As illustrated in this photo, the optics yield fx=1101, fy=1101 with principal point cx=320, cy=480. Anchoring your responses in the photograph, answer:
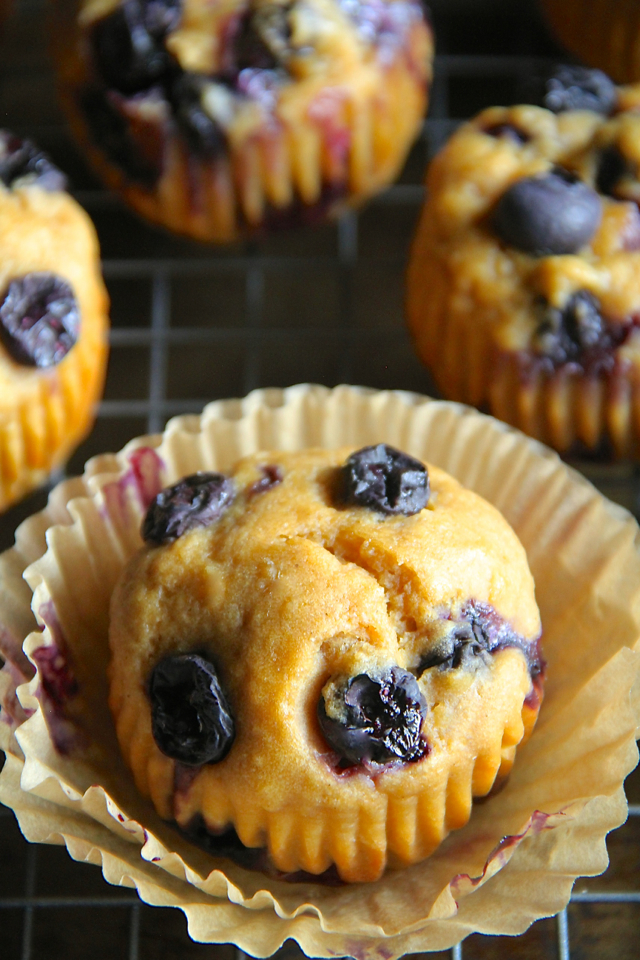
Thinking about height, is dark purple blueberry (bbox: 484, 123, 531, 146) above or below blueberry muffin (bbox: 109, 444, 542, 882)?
above

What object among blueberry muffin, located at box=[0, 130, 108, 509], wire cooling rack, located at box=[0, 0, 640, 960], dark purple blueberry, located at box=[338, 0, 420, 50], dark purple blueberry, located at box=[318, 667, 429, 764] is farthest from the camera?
wire cooling rack, located at box=[0, 0, 640, 960]

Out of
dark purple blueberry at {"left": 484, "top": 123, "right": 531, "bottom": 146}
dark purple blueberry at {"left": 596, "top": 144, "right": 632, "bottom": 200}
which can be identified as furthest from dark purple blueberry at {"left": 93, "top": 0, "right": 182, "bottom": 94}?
dark purple blueberry at {"left": 596, "top": 144, "right": 632, "bottom": 200}

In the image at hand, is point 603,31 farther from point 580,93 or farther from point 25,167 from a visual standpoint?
point 25,167

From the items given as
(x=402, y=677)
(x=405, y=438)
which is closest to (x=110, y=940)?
(x=402, y=677)

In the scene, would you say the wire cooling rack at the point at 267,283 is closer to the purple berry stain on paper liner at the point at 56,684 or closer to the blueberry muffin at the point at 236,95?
the blueberry muffin at the point at 236,95

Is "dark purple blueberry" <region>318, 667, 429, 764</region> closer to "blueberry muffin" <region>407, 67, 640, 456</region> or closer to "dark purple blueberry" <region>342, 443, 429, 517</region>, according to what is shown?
"dark purple blueberry" <region>342, 443, 429, 517</region>

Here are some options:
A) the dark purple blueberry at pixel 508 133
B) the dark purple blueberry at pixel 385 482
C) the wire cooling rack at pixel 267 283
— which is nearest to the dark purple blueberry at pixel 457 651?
the dark purple blueberry at pixel 385 482

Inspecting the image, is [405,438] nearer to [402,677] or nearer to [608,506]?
[608,506]
